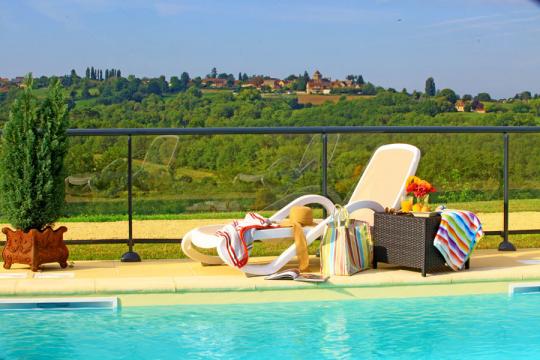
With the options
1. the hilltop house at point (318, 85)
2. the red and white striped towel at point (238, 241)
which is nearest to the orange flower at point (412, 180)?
the red and white striped towel at point (238, 241)

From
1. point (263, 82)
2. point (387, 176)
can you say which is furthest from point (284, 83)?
point (387, 176)

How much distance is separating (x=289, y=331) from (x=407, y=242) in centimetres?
140

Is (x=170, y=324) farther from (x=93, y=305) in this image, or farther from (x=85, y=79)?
(x=85, y=79)

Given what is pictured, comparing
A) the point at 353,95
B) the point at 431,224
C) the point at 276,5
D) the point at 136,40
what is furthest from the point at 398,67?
the point at 431,224

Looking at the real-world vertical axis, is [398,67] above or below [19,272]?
above

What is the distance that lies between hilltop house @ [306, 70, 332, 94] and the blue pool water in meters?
25.9

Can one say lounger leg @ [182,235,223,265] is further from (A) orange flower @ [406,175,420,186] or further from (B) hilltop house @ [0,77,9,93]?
(B) hilltop house @ [0,77,9,93]

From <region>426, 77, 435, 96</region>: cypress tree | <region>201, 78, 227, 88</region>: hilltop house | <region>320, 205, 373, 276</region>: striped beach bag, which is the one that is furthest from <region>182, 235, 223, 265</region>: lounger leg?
<region>201, 78, 227, 88</region>: hilltop house

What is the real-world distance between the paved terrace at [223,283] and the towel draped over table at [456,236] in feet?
0.36

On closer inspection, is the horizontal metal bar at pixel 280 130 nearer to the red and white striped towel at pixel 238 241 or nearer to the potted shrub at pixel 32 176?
the potted shrub at pixel 32 176

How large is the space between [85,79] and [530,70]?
628 inches

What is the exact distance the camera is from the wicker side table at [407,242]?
6.12m

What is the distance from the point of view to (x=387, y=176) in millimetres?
6719

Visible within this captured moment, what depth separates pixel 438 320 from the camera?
17.9 feet
